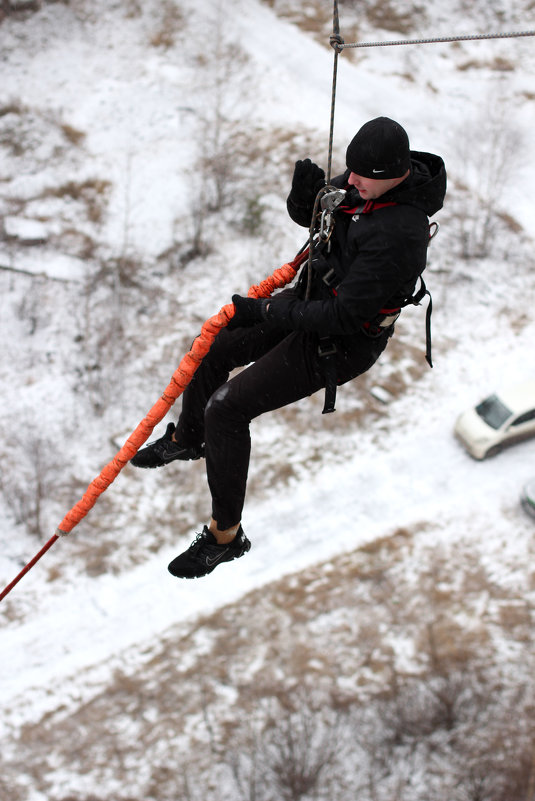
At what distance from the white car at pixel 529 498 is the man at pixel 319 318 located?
9.34 metres

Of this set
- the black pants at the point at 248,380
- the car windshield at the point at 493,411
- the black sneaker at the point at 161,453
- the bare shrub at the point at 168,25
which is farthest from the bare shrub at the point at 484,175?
the black pants at the point at 248,380

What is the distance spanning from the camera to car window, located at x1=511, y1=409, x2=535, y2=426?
12682mm

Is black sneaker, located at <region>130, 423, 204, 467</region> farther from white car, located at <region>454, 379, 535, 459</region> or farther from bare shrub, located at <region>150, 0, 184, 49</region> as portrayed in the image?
bare shrub, located at <region>150, 0, 184, 49</region>

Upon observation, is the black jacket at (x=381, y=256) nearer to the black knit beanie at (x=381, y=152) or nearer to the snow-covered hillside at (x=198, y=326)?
the black knit beanie at (x=381, y=152)

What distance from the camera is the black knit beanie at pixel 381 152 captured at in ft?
10.2

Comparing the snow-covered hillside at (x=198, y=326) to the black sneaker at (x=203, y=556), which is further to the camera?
the snow-covered hillside at (x=198, y=326)

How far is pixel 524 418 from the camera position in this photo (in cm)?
1280

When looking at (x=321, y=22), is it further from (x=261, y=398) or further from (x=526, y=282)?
(x=261, y=398)

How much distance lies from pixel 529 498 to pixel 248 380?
1005 centimetres

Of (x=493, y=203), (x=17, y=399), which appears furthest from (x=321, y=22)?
(x=17, y=399)

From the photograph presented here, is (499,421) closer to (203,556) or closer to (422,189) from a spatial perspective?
(203,556)

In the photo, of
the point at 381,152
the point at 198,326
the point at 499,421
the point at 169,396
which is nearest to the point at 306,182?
the point at 381,152

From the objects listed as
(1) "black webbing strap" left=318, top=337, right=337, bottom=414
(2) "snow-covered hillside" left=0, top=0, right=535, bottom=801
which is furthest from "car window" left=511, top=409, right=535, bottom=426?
(1) "black webbing strap" left=318, top=337, right=337, bottom=414

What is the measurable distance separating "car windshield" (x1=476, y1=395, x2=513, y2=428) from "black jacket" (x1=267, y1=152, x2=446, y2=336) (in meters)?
10.0
